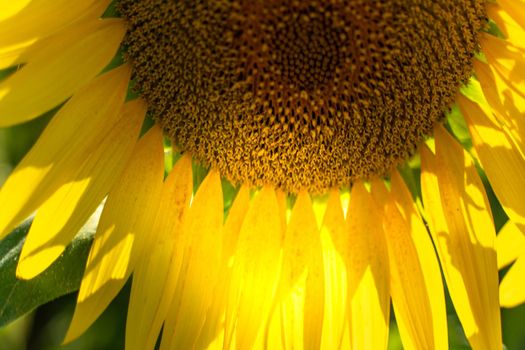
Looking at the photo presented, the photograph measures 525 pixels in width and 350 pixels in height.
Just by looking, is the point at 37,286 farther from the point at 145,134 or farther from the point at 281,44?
the point at 281,44

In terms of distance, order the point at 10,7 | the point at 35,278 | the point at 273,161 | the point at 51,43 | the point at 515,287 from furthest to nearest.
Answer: the point at 515,287
the point at 273,161
the point at 35,278
the point at 51,43
the point at 10,7

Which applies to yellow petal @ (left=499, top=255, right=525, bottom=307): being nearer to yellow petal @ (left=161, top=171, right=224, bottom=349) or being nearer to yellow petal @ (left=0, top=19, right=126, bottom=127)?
yellow petal @ (left=161, top=171, right=224, bottom=349)

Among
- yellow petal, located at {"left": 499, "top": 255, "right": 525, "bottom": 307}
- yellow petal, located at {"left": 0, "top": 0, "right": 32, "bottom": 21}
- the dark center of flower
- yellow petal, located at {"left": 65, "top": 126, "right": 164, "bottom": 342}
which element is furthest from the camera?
yellow petal, located at {"left": 499, "top": 255, "right": 525, "bottom": 307}

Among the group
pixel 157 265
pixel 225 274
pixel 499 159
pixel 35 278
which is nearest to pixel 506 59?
pixel 499 159

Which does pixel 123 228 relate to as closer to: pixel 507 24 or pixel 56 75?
pixel 56 75

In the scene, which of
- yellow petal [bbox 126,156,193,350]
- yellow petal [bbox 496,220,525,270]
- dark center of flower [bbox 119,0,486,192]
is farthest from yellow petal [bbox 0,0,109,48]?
yellow petal [bbox 496,220,525,270]

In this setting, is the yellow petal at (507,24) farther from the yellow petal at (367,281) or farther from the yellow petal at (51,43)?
the yellow petal at (51,43)

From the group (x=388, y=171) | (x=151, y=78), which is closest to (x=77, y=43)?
(x=151, y=78)
